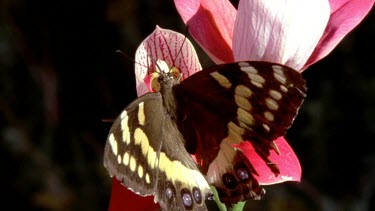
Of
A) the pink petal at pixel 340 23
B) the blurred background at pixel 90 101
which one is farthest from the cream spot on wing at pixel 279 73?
A: the blurred background at pixel 90 101

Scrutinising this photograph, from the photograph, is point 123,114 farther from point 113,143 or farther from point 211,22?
point 211,22

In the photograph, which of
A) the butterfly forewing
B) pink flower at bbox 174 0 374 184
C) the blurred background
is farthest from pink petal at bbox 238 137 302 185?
the blurred background

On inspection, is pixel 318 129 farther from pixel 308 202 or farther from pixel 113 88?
pixel 113 88

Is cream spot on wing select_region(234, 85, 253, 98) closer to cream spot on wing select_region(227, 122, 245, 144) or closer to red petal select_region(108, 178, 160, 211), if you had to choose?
cream spot on wing select_region(227, 122, 245, 144)

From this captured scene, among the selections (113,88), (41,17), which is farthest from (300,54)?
(41,17)

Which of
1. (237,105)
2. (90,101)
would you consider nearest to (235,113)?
(237,105)

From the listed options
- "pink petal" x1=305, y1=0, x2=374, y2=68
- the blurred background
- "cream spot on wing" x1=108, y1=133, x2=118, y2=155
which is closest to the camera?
"cream spot on wing" x1=108, y1=133, x2=118, y2=155
